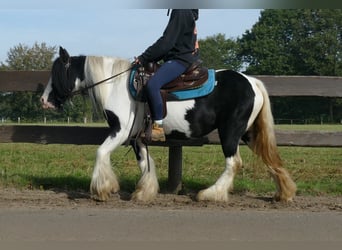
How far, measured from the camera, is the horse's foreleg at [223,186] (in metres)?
6.11

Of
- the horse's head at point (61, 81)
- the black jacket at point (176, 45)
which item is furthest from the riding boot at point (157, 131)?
the horse's head at point (61, 81)

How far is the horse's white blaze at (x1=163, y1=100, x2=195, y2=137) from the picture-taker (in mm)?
6227

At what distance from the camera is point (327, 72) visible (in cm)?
7606

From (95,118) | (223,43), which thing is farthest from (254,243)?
(223,43)

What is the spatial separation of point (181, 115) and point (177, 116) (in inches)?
2.0

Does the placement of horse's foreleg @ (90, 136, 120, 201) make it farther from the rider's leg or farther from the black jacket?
the black jacket

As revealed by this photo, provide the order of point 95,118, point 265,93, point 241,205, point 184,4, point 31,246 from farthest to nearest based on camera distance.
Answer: point 95,118
point 265,93
point 241,205
point 31,246
point 184,4

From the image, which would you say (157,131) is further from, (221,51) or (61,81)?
(221,51)

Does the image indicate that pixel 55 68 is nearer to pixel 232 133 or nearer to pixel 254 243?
pixel 232 133

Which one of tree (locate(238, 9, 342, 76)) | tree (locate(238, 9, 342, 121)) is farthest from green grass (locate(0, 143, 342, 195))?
tree (locate(238, 9, 342, 76))

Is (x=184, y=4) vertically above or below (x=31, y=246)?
above

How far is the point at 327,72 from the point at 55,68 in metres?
74.4

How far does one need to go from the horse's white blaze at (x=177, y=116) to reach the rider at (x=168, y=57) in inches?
4.3

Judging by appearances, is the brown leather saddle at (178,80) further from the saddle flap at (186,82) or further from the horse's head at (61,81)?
the horse's head at (61,81)
